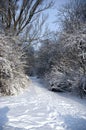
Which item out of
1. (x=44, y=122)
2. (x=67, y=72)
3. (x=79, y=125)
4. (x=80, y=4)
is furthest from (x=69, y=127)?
(x=80, y=4)

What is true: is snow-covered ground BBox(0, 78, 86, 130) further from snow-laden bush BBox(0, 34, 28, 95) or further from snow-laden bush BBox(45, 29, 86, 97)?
snow-laden bush BBox(45, 29, 86, 97)

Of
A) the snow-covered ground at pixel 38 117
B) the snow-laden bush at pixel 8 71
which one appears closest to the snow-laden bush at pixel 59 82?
the snow-laden bush at pixel 8 71

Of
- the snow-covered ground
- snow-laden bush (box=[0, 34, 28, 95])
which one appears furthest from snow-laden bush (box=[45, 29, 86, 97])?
the snow-covered ground

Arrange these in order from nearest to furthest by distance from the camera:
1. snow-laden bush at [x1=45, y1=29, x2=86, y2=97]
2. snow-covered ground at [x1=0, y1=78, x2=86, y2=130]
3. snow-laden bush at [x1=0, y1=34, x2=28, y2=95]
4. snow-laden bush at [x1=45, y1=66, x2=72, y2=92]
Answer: snow-covered ground at [x1=0, y1=78, x2=86, y2=130]
snow-laden bush at [x1=0, y1=34, x2=28, y2=95]
snow-laden bush at [x1=45, y1=29, x2=86, y2=97]
snow-laden bush at [x1=45, y1=66, x2=72, y2=92]

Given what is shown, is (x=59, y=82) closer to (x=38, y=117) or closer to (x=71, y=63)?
(x=71, y=63)

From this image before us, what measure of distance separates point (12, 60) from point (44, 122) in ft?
16.7

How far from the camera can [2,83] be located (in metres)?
8.95

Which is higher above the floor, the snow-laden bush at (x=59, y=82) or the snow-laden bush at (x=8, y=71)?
the snow-laden bush at (x=8, y=71)

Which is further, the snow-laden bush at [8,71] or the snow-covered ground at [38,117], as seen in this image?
the snow-laden bush at [8,71]

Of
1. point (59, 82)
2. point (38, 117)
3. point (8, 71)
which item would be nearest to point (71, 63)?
point (59, 82)

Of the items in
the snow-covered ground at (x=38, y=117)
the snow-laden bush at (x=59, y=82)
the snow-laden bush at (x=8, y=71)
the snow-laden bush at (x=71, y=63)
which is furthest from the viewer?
the snow-laden bush at (x=59, y=82)

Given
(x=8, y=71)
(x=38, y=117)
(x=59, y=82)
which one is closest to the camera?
(x=38, y=117)

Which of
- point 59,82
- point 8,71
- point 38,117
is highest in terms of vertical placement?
point 8,71

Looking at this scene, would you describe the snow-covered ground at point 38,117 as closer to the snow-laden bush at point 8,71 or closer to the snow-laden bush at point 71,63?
the snow-laden bush at point 8,71
